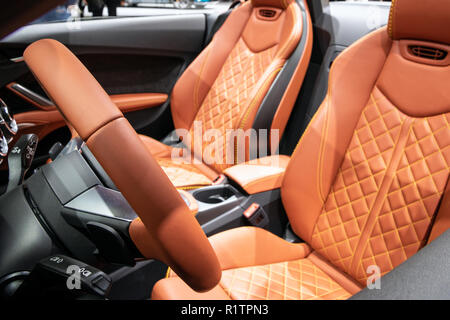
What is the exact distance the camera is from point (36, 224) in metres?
0.73

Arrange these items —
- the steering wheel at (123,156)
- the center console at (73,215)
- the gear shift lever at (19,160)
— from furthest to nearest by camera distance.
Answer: the gear shift lever at (19,160), the center console at (73,215), the steering wheel at (123,156)

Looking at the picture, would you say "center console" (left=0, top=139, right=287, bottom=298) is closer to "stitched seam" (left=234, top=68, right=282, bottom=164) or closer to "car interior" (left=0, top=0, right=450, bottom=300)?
"car interior" (left=0, top=0, right=450, bottom=300)

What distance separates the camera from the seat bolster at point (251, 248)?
0.94m

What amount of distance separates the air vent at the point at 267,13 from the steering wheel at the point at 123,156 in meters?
1.10

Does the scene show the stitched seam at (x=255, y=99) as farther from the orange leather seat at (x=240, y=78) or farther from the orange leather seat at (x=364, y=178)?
the orange leather seat at (x=364, y=178)

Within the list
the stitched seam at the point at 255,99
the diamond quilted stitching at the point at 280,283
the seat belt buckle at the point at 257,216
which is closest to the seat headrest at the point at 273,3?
the stitched seam at the point at 255,99

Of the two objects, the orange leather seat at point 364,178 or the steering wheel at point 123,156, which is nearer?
the steering wheel at point 123,156

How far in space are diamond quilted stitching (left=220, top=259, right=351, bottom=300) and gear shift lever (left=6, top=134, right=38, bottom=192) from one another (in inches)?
20.0

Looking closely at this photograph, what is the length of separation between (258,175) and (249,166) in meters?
0.10

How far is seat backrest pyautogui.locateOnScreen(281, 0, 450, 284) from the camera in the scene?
0.79m

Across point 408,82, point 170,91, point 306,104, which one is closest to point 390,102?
point 408,82

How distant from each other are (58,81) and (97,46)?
1.26m

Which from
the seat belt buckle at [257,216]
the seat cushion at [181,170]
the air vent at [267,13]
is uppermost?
the air vent at [267,13]
